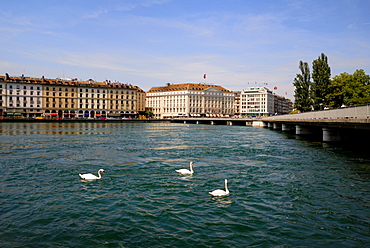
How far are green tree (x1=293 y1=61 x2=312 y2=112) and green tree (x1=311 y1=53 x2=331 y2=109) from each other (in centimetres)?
731

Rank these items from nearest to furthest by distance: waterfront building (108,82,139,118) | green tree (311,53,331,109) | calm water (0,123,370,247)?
calm water (0,123,370,247)
green tree (311,53,331,109)
waterfront building (108,82,139,118)

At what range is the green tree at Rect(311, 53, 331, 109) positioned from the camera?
81525 mm

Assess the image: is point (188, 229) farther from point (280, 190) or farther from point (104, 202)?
point (280, 190)

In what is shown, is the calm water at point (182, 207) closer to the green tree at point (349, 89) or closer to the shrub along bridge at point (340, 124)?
the shrub along bridge at point (340, 124)

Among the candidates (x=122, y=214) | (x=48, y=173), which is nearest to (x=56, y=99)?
(x=48, y=173)

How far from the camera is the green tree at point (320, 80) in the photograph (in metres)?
81.5

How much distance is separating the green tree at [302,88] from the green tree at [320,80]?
7.31 meters

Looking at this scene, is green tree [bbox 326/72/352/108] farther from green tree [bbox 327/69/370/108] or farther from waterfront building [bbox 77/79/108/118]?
waterfront building [bbox 77/79/108/118]

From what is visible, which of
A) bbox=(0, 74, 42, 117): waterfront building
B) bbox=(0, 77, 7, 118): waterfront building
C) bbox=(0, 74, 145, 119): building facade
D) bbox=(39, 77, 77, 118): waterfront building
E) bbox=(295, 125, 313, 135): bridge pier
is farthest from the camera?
bbox=(39, 77, 77, 118): waterfront building

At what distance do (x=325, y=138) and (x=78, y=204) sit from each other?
36361 mm

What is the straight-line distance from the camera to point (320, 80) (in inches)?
3248

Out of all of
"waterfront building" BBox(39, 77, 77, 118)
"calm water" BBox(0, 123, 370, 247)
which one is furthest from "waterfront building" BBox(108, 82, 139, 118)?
"calm water" BBox(0, 123, 370, 247)

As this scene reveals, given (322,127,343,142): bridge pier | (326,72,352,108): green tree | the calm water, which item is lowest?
the calm water

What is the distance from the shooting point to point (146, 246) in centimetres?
934
